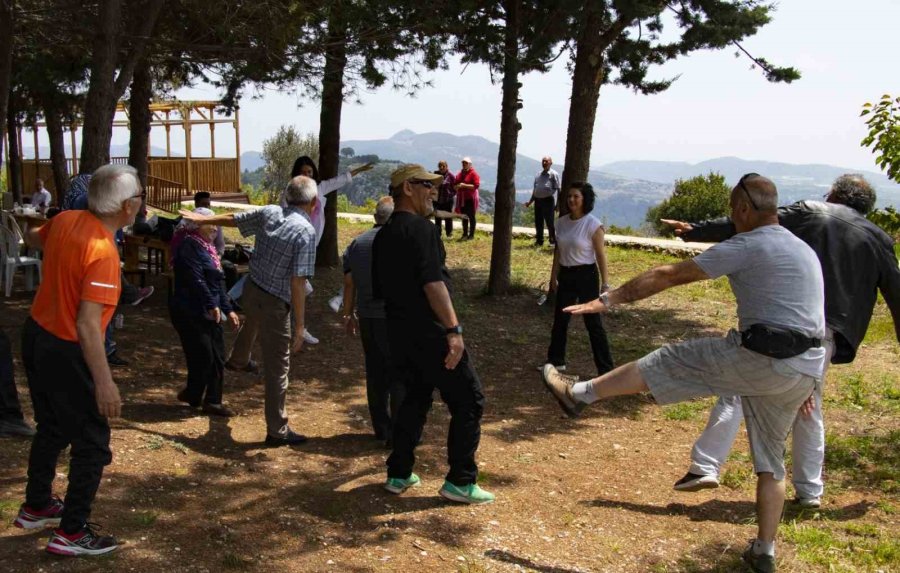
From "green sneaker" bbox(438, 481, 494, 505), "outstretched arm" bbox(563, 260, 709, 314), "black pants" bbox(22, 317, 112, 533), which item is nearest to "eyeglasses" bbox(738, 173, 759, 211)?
"outstretched arm" bbox(563, 260, 709, 314)

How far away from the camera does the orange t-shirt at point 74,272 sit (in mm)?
3615

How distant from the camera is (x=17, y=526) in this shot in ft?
13.5

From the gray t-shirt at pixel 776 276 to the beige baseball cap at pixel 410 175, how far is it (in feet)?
4.68

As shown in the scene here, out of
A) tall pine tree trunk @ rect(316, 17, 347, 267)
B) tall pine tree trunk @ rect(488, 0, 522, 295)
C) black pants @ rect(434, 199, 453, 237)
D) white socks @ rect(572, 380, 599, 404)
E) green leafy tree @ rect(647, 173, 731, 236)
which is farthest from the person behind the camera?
green leafy tree @ rect(647, 173, 731, 236)

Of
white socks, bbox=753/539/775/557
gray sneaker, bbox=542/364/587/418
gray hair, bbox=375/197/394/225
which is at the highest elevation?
gray hair, bbox=375/197/394/225

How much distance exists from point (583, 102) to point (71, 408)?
8.32 m

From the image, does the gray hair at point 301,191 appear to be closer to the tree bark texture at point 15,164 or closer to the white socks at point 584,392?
the white socks at point 584,392

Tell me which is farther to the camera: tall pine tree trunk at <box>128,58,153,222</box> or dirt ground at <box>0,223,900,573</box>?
tall pine tree trunk at <box>128,58,153,222</box>

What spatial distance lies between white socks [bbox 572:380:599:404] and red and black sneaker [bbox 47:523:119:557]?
224 cm

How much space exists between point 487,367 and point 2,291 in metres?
6.09

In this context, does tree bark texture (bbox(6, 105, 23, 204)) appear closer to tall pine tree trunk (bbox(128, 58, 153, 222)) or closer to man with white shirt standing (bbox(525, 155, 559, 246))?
tall pine tree trunk (bbox(128, 58, 153, 222))

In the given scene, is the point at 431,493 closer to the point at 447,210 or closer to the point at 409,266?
the point at 409,266

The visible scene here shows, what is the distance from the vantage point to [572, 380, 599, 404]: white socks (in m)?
4.41

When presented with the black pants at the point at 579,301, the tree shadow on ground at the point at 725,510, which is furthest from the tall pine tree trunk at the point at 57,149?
the tree shadow on ground at the point at 725,510
